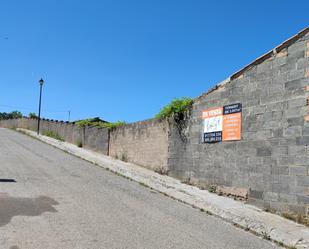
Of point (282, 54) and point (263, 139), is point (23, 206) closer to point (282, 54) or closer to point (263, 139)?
point (263, 139)

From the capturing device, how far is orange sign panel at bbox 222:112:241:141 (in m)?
12.6

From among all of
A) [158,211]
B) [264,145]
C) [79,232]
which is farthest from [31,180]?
[264,145]

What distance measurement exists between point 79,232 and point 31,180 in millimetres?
6174

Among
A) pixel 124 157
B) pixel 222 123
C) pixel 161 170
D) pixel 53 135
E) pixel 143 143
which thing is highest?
pixel 222 123

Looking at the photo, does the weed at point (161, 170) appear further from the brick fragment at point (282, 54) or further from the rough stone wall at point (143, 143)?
the brick fragment at point (282, 54)

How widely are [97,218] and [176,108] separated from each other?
26.6 ft

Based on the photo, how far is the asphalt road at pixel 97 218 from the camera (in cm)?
733

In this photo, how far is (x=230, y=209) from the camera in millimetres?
10727

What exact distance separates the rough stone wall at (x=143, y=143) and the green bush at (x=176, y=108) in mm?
331

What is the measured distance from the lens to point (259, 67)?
38.9 ft

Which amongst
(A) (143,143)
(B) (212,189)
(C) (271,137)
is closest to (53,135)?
(A) (143,143)

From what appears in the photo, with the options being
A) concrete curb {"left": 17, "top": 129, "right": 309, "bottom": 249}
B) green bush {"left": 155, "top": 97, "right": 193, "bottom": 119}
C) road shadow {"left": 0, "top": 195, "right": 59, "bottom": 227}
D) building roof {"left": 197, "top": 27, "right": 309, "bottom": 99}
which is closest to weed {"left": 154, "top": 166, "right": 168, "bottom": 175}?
concrete curb {"left": 17, "top": 129, "right": 309, "bottom": 249}

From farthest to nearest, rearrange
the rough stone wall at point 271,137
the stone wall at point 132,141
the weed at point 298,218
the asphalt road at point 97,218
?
the stone wall at point 132,141 < the rough stone wall at point 271,137 < the weed at point 298,218 < the asphalt road at point 97,218

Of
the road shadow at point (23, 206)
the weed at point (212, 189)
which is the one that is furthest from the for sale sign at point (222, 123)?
the road shadow at point (23, 206)
